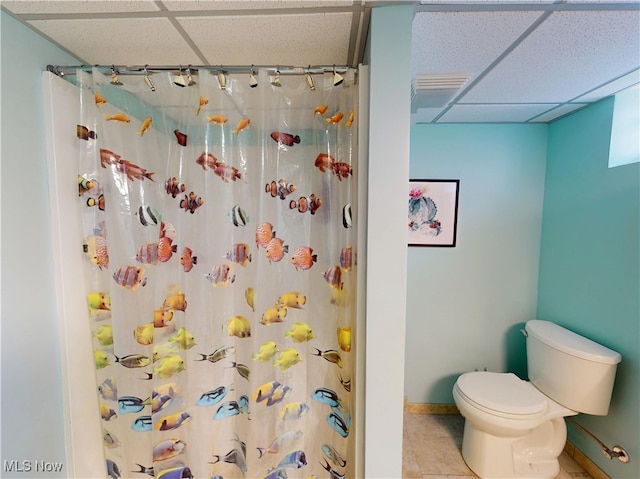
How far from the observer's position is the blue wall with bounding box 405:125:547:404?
6.38ft

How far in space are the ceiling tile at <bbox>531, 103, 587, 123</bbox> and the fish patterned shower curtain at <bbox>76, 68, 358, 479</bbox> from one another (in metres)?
1.45

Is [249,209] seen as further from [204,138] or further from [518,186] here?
[518,186]

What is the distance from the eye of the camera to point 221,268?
42.9 inches

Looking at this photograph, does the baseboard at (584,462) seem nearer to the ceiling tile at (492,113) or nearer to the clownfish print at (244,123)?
the ceiling tile at (492,113)

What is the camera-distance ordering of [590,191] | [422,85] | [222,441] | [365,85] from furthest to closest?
[590,191] → [422,85] → [222,441] → [365,85]

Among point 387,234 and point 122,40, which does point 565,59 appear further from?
point 122,40

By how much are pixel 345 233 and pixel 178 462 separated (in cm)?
114

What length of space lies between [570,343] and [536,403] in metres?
0.38

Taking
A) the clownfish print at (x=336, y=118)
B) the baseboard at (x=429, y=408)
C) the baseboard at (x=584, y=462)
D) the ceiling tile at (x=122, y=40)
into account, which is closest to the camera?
the ceiling tile at (x=122, y=40)

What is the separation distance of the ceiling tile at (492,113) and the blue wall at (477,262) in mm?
87

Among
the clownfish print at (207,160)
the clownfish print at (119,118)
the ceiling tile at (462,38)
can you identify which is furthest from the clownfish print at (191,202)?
the ceiling tile at (462,38)

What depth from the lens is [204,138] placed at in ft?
3.44

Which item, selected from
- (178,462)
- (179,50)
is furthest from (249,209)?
(178,462)

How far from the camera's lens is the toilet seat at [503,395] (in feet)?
4.87
